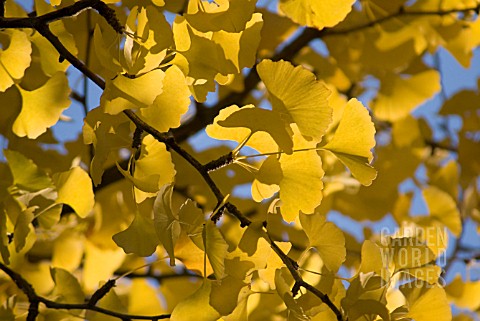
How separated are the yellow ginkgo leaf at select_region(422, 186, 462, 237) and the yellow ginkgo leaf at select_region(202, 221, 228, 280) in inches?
21.6

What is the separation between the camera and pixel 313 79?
0.39 m

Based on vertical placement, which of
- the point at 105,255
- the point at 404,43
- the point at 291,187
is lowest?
the point at 105,255

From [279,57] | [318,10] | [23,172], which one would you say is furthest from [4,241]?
[279,57]

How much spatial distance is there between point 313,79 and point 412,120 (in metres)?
0.74

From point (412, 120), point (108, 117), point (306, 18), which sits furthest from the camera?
point (412, 120)

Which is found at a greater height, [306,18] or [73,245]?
[306,18]

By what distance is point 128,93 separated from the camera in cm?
36

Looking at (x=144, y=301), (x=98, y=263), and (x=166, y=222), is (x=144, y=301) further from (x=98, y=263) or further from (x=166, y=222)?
(x=166, y=222)

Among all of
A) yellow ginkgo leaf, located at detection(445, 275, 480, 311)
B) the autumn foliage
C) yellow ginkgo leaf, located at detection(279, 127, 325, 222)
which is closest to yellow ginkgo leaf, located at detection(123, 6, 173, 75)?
the autumn foliage

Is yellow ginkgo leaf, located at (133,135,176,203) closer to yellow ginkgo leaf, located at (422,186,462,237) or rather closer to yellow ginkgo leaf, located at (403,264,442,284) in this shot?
yellow ginkgo leaf, located at (403,264,442,284)

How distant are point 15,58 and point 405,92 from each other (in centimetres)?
64

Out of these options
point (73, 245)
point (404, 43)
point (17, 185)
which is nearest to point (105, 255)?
point (73, 245)

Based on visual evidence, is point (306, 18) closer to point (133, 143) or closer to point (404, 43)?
point (133, 143)

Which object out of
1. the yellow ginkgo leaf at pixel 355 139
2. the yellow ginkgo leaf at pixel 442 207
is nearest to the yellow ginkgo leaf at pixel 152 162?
the yellow ginkgo leaf at pixel 355 139
